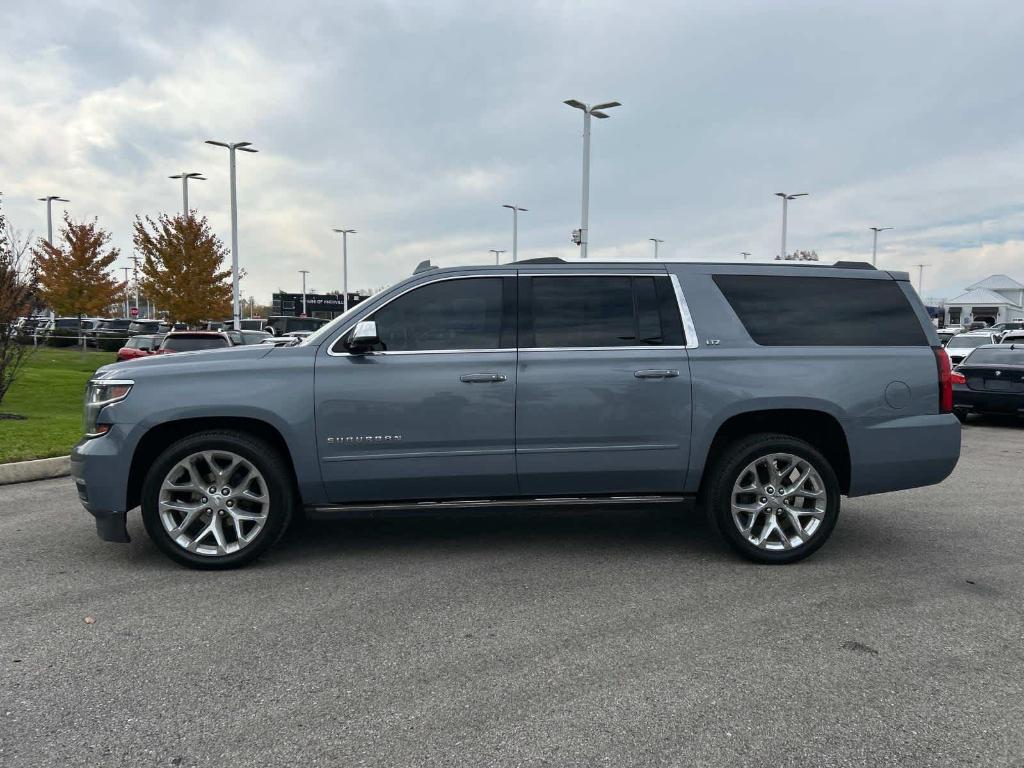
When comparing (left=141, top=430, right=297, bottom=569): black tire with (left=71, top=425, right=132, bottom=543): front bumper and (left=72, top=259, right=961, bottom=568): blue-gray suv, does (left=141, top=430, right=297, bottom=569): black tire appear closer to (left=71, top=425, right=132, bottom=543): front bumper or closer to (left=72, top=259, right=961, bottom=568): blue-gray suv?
(left=72, top=259, right=961, bottom=568): blue-gray suv

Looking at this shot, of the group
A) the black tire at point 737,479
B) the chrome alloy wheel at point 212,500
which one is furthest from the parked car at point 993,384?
the chrome alloy wheel at point 212,500

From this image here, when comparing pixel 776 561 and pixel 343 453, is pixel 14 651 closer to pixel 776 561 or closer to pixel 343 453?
pixel 343 453

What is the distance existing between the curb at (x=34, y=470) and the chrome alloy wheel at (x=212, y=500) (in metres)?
3.66

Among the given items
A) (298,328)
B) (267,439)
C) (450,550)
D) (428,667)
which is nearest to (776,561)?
(450,550)

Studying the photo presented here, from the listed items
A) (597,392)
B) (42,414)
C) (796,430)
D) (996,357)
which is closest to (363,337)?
(597,392)

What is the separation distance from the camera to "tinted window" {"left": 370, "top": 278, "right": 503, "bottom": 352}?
4.90 meters

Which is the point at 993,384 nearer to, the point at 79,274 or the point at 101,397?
the point at 101,397

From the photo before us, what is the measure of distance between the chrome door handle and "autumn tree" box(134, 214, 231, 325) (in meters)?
29.8

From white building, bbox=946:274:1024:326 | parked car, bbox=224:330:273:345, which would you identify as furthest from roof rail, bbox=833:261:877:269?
white building, bbox=946:274:1024:326

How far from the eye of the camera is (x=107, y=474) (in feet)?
15.4

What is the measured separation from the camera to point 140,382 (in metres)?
4.71

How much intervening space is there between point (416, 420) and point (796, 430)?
2.53 m

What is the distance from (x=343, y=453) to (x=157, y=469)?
1.10m

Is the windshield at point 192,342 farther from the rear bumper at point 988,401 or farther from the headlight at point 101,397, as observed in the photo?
the rear bumper at point 988,401
